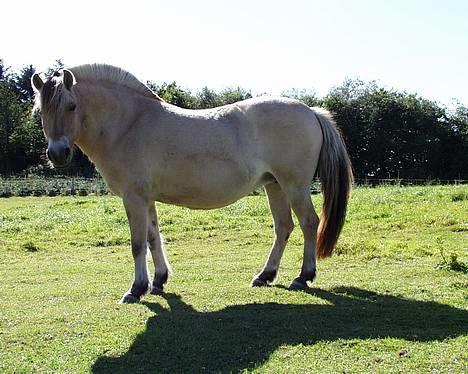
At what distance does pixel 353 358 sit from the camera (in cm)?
450

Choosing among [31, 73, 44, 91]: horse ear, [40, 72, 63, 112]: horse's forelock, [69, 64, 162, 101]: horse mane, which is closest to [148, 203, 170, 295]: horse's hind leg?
[69, 64, 162, 101]: horse mane

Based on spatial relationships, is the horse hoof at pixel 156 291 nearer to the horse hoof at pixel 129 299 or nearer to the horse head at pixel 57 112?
the horse hoof at pixel 129 299

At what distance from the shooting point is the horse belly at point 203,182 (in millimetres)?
7133

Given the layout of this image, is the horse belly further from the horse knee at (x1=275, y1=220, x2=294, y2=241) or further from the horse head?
the horse head

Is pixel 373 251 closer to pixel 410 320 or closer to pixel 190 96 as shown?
pixel 410 320

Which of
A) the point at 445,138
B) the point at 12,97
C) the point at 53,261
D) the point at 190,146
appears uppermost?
the point at 12,97

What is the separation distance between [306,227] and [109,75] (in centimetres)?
357

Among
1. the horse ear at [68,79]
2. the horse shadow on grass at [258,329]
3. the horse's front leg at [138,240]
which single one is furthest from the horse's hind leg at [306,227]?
the horse ear at [68,79]

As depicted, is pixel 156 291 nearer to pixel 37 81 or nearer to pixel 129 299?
pixel 129 299

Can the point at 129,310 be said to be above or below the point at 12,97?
below

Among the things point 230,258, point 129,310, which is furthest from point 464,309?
point 230,258

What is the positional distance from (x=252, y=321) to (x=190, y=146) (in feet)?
8.66

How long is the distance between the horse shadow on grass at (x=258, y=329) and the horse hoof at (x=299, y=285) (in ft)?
2.41

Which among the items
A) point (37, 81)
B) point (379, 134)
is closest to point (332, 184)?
point (37, 81)
